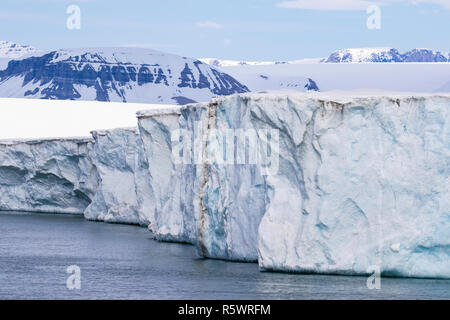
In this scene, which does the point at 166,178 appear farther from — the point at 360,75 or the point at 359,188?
the point at 360,75

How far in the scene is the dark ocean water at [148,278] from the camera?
13648 millimetres

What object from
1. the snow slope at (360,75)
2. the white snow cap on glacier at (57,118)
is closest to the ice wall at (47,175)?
the white snow cap on glacier at (57,118)

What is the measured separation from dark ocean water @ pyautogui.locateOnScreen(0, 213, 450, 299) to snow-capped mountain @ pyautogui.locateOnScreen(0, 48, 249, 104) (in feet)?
369

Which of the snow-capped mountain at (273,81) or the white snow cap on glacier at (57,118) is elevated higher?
the snow-capped mountain at (273,81)

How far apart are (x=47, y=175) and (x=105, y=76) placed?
11180cm

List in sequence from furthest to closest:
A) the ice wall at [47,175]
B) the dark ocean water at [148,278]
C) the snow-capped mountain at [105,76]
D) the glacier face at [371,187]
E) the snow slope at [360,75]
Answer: the snow-capped mountain at [105,76]
the snow slope at [360,75]
the ice wall at [47,175]
the glacier face at [371,187]
the dark ocean water at [148,278]

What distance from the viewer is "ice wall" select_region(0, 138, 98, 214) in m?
30.9

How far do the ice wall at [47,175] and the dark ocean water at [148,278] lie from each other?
8395 millimetres

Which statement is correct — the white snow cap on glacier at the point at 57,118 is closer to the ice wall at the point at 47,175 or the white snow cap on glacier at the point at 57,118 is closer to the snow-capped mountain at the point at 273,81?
the ice wall at the point at 47,175

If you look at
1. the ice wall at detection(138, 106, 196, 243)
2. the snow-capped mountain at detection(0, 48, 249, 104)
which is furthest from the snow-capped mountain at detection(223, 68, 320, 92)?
the ice wall at detection(138, 106, 196, 243)

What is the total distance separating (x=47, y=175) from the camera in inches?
1242

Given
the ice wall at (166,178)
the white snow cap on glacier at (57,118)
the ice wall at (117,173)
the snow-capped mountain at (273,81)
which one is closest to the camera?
the ice wall at (166,178)

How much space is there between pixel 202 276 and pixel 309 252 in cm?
194

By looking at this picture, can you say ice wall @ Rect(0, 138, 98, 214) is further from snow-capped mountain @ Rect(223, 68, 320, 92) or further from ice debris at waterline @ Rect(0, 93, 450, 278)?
snow-capped mountain @ Rect(223, 68, 320, 92)
